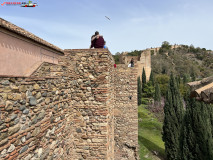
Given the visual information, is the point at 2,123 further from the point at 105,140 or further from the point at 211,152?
the point at 211,152

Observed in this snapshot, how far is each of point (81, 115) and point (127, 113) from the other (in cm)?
378

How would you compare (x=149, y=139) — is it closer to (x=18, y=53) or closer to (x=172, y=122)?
(x=172, y=122)

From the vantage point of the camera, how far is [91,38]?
425 cm

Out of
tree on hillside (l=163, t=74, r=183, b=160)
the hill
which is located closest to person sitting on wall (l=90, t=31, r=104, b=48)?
tree on hillside (l=163, t=74, r=183, b=160)

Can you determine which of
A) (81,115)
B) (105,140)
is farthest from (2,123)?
(105,140)

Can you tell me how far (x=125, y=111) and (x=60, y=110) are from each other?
4350 millimetres

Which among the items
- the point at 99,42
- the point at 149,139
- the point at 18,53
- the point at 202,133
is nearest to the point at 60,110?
the point at 18,53

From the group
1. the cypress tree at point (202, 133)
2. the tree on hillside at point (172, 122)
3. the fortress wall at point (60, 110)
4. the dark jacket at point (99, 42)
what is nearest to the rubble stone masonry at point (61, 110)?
the fortress wall at point (60, 110)

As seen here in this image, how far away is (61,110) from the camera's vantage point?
2977mm

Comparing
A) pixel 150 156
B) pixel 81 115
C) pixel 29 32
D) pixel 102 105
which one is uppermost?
pixel 29 32

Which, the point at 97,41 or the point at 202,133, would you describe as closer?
the point at 97,41

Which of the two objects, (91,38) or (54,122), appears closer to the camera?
(54,122)

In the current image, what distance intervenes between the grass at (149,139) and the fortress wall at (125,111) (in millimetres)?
5203

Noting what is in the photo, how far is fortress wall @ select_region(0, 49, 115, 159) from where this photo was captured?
1.80 metres
